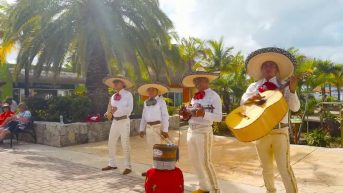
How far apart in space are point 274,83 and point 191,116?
109 centimetres

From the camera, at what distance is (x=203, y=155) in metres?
4.41

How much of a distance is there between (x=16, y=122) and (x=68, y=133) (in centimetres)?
146

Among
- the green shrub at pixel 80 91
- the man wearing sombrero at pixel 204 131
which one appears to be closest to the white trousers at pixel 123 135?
the man wearing sombrero at pixel 204 131

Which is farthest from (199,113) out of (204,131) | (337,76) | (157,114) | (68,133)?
(337,76)

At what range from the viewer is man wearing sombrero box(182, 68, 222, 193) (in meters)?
4.40

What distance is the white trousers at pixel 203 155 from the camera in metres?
4.40

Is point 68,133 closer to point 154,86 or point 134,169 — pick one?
point 134,169

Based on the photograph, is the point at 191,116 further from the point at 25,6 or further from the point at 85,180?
the point at 25,6

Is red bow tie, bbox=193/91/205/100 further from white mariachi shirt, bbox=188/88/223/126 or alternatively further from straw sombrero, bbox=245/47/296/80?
straw sombrero, bbox=245/47/296/80

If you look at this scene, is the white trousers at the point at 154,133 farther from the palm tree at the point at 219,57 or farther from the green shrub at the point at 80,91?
the palm tree at the point at 219,57

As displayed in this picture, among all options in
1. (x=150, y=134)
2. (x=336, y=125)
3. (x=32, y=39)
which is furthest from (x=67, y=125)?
(x=336, y=125)

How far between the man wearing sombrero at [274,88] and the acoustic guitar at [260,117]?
0.15 meters

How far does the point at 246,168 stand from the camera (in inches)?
265

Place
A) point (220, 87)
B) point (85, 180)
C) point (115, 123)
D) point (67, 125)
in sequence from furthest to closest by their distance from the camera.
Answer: point (220, 87)
point (67, 125)
point (115, 123)
point (85, 180)
